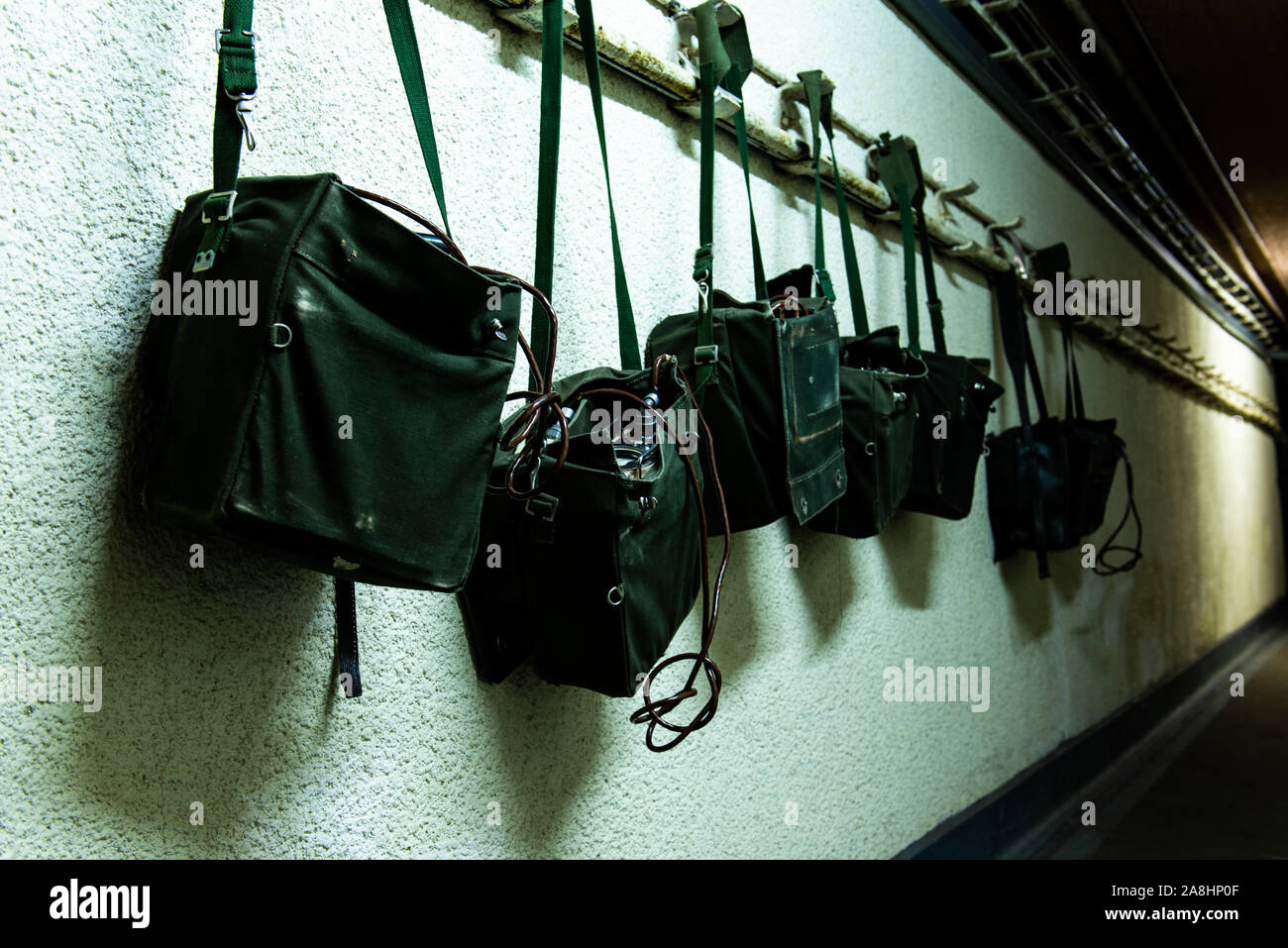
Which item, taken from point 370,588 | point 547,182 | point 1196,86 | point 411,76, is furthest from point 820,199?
point 1196,86

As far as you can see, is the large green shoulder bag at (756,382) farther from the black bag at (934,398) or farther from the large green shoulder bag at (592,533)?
the black bag at (934,398)

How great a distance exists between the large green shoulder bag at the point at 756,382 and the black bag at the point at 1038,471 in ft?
3.92

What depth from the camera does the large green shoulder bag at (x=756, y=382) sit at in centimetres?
95

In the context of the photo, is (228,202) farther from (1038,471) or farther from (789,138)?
(1038,471)

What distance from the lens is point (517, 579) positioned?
754 mm

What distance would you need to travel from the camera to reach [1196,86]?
10.00 feet

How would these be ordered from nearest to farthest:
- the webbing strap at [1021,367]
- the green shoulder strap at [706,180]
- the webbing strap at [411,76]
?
the webbing strap at [411,76], the green shoulder strap at [706,180], the webbing strap at [1021,367]

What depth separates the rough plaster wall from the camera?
542 millimetres

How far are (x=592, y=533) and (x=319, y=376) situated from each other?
0.26m

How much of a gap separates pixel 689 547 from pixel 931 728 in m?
1.14

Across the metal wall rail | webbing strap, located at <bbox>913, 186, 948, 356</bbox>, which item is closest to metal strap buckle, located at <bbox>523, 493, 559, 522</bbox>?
the metal wall rail

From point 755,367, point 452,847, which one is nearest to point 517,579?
point 452,847

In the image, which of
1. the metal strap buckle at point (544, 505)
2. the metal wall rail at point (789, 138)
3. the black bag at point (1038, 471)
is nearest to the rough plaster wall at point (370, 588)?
the metal wall rail at point (789, 138)
